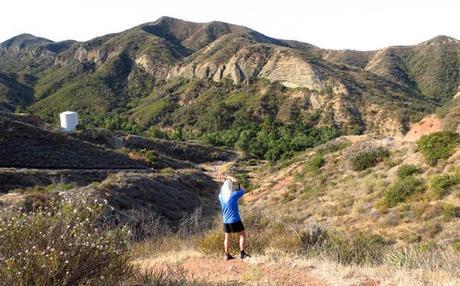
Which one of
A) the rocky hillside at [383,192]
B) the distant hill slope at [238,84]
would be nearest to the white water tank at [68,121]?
the rocky hillside at [383,192]

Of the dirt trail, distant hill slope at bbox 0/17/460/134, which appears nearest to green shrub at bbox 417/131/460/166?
the dirt trail

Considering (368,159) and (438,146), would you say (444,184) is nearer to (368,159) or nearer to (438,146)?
(438,146)

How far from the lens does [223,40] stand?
5891 inches

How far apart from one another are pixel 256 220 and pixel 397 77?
17534 centimetres

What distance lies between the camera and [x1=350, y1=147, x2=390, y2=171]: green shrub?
92.2 ft

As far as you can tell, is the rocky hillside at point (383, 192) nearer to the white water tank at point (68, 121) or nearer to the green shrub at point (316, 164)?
the green shrub at point (316, 164)

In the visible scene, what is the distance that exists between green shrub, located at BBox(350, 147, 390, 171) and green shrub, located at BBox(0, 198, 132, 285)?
24621 millimetres

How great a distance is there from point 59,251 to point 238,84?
378 ft

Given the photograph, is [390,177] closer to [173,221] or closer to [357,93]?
[173,221]

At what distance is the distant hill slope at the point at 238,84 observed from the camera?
9500cm

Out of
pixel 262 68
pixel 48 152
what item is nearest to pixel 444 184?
pixel 48 152

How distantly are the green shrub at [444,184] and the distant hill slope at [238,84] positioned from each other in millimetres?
61833

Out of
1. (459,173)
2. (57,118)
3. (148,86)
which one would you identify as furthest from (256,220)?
(148,86)

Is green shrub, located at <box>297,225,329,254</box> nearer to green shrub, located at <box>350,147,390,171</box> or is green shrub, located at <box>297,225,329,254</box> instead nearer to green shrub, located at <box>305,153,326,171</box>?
green shrub, located at <box>350,147,390,171</box>
